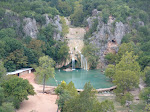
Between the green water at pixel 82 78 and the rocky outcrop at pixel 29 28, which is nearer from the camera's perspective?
the green water at pixel 82 78

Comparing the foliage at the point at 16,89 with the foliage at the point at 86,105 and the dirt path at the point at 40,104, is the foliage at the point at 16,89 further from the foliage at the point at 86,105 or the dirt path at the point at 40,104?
the foliage at the point at 86,105

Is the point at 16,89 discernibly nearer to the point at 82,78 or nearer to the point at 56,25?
the point at 82,78

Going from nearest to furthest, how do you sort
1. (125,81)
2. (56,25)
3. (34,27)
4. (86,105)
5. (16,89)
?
(86,105) < (16,89) < (125,81) < (34,27) < (56,25)

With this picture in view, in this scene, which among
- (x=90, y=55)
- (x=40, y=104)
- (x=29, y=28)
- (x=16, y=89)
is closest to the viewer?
(x=16, y=89)

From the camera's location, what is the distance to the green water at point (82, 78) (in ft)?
106

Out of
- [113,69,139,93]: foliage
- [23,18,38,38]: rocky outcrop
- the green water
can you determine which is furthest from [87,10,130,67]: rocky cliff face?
[113,69,139,93]: foliage

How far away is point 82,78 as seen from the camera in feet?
120

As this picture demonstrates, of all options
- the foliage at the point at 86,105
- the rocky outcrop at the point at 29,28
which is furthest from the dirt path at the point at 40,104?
the rocky outcrop at the point at 29,28

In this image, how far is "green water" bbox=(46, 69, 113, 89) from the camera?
3242cm

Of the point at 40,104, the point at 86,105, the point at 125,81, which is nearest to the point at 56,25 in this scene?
the point at 125,81

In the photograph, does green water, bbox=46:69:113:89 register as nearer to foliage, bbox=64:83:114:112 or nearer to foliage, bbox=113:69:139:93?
foliage, bbox=113:69:139:93

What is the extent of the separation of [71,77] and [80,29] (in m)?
20.3

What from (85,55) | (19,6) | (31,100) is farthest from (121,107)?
(19,6)

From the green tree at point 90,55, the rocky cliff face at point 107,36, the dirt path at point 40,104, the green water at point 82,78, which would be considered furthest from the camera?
the rocky cliff face at point 107,36
